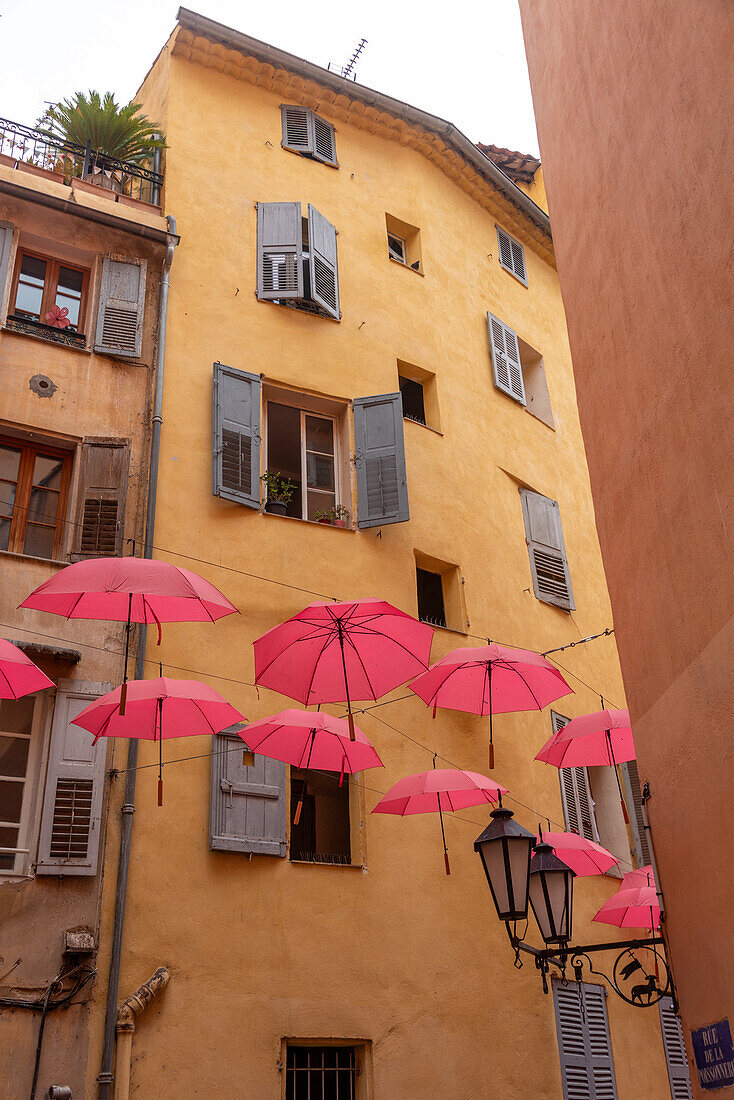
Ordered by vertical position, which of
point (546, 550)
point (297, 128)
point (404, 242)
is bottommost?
point (546, 550)

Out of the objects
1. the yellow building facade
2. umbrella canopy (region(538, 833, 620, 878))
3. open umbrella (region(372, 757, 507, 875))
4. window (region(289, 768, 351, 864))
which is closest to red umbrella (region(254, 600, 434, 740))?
open umbrella (region(372, 757, 507, 875))

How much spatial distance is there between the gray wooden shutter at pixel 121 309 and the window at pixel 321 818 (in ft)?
16.7

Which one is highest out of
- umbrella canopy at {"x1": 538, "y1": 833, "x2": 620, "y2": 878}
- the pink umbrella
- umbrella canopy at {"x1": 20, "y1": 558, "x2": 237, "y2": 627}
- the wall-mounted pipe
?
umbrella canopy at {"x1": 20, "y1": 558, "x2": 237, "y2": 627}

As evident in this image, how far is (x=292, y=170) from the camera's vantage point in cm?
1476

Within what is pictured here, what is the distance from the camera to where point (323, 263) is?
45.5ft

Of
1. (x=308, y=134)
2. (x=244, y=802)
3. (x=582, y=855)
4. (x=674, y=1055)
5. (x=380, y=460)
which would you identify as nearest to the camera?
(x=244, y=802)

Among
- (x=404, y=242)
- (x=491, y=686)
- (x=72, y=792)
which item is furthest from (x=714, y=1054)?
(x=404, y=242)

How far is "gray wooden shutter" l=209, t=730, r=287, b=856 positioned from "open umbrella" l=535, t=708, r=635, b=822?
2.63m

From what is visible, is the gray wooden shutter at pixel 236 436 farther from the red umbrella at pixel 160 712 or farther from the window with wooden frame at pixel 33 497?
the red umbrella at pixel 160 712

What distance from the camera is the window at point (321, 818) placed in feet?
35.7

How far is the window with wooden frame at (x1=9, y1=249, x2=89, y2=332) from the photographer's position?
1188 centimetres

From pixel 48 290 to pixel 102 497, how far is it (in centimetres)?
300

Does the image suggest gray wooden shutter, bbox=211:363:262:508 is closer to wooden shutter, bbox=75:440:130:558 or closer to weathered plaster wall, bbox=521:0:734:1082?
wooden shutter, bbox=75:440:130:558

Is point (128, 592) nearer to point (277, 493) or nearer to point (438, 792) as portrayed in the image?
point (438, 792)
